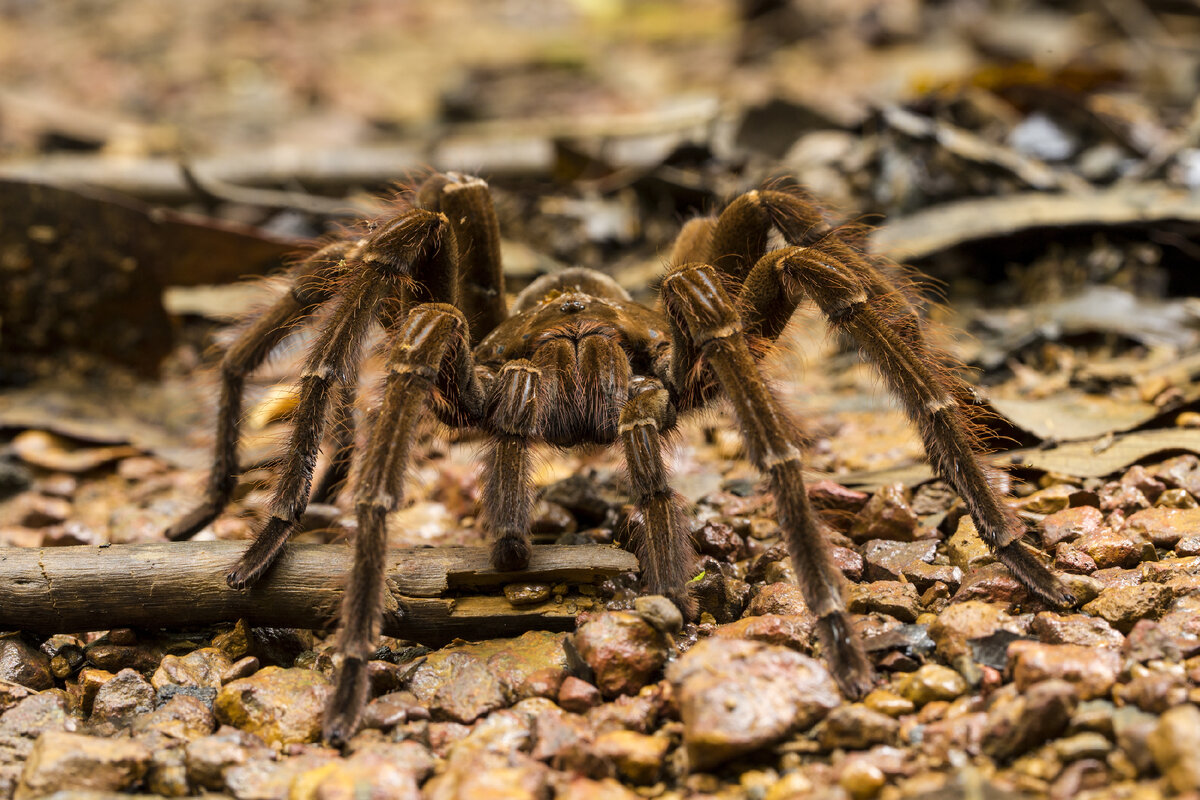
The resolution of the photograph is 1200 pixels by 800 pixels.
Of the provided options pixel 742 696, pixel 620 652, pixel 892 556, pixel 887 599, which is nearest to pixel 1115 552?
pixel 892 556

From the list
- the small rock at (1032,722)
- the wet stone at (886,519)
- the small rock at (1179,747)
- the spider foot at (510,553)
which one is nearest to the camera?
the small rock at (1179,747)

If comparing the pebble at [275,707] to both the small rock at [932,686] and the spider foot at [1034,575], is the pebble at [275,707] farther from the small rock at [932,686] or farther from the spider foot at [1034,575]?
the spider foot at [1034,575]

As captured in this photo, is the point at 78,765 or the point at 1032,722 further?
the point at 78,765

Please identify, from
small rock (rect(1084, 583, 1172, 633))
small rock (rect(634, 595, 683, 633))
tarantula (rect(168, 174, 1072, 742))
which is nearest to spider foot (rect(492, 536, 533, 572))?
tarantula (rect(168, 174, 1072, 742))

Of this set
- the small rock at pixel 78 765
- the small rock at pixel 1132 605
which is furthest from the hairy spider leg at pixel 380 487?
the small rock at pixel 1132 605

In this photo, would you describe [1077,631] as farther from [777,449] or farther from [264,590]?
[264,590]
